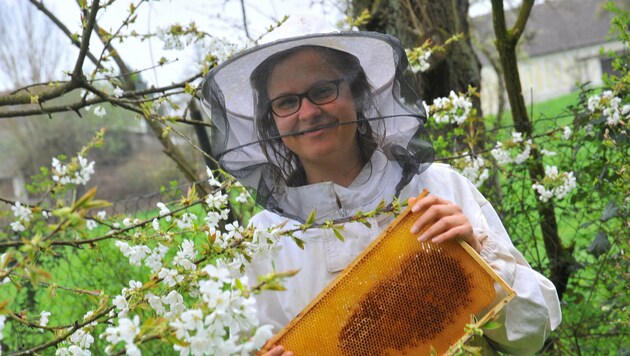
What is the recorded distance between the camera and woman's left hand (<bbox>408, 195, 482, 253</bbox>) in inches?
65.8

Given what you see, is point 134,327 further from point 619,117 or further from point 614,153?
point 614,153

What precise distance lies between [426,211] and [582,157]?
251 cm

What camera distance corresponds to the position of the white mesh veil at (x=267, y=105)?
2080 millimetres

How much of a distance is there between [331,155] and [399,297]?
0.48 meters

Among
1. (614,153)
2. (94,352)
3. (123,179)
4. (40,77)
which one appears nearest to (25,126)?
(40,77)

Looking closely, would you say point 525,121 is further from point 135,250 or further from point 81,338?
point 81,338

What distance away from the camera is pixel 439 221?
1677 mm

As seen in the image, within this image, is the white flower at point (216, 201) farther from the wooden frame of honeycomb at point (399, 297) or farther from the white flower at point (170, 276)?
the wooden frame of honeycomb at point (399, 297)

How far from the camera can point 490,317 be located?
5.25ft

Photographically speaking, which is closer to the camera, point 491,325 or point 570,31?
point 491,325

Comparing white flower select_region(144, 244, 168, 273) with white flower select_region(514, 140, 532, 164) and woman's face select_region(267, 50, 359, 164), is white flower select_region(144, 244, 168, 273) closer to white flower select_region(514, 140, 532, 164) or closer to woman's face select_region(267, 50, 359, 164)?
woman's face select_region(267, 50, 359, 164)

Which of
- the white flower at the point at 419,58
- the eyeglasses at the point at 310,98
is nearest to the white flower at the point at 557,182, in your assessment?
the white flower at the point at 419,58

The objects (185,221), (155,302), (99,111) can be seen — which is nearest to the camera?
(155,302)

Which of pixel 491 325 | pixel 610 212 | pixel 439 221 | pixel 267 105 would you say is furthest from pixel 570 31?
pixel 491 325
